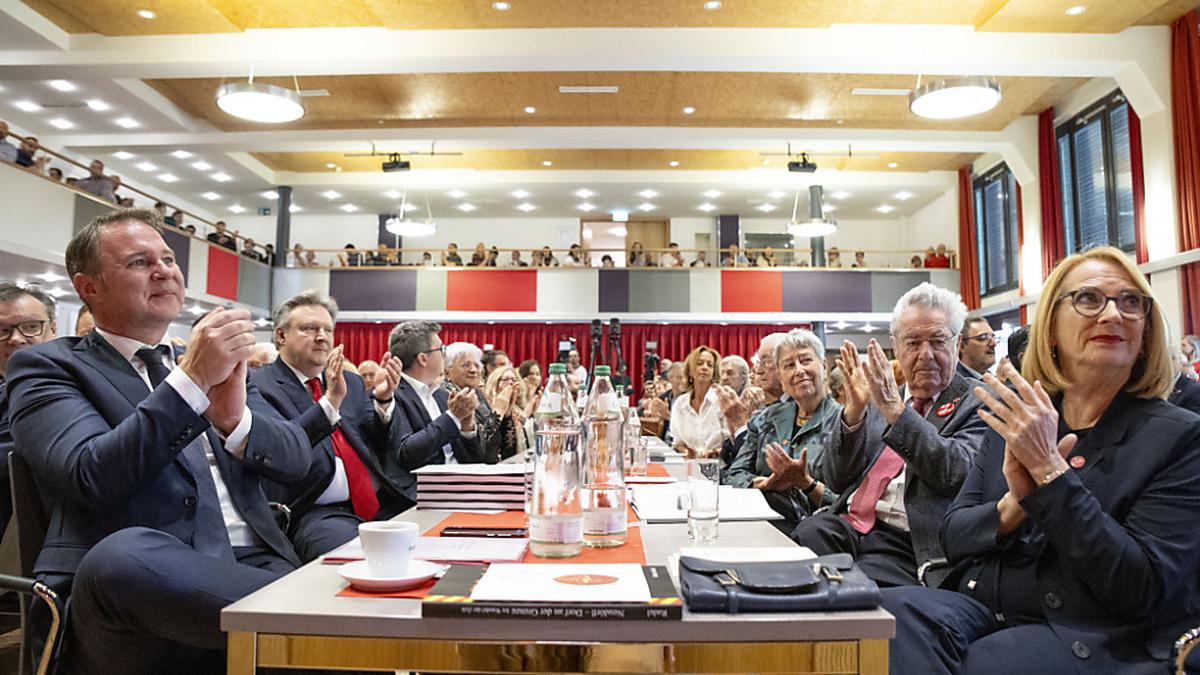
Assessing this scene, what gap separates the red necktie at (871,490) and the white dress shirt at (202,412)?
1.55 meters

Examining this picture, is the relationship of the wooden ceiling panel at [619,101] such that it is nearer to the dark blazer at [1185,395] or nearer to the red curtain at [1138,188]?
the red curtain at [1138,188]

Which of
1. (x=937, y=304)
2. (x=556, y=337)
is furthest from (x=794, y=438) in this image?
(x=556, y=337)

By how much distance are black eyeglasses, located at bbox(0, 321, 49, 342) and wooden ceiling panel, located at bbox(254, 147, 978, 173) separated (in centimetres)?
994

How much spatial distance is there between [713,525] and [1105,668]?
2.12ft

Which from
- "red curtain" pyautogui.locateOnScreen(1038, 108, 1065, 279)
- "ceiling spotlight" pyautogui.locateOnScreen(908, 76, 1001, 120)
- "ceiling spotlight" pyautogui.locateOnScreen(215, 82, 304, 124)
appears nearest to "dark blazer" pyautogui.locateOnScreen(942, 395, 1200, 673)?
"ceiling spotlight" pyautogui.locateOnScreen(908, 76, 1001, 120)

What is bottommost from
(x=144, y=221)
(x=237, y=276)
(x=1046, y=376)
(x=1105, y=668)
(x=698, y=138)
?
(x=1105, y=668)

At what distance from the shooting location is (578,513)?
1192 millimetres

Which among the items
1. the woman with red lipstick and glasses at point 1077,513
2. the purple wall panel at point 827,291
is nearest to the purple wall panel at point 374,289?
the purple wall panel at point 827,291

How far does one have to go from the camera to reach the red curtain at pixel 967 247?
1240 centimetres

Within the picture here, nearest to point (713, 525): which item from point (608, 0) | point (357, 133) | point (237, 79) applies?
point (608, 0)

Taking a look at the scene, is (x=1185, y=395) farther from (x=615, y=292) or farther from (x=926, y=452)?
(x=615, y=292)

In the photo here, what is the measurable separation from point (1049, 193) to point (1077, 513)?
10.6 m

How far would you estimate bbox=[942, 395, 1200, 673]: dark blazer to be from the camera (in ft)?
3.98

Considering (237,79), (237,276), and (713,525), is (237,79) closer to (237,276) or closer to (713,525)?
(237,276)
